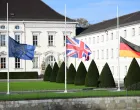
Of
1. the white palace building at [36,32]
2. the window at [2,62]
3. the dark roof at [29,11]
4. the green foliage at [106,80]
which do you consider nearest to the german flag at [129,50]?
the green foliage at [106,80]

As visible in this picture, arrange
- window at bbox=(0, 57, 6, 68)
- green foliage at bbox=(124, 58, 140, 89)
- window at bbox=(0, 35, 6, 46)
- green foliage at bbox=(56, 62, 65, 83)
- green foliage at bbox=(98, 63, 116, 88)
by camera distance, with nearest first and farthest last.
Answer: green foliage at bbox=(124, 58, 140, 89) < green foliage at bbox=(98, 63, 116, 88) < green foliage at bbox=(56, 62, 65, 83) < window at bbox=(0, 57, 6, 68) < window at bbox=(0, 35, 6, 46)

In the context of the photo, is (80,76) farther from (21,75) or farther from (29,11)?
(29,11)

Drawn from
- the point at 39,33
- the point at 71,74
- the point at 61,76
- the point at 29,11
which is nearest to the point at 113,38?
the point at 39,33

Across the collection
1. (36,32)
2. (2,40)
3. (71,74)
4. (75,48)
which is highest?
(36,32)

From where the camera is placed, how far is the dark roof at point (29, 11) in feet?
226

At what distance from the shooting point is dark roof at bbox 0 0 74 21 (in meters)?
68.9

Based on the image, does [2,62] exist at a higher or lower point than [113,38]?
lower

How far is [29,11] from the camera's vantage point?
7112cm

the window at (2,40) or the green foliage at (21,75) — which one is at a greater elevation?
the window at (2,40)

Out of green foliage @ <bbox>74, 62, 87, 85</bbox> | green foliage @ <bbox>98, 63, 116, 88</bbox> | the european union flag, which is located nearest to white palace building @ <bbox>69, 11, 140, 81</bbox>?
green foliage @ <bbox>74, 62, 87, 85</bbox>

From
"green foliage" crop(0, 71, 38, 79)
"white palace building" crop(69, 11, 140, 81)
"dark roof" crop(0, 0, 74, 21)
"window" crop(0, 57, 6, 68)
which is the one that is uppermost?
"dark roof" crop(0, 0, 74, 21)

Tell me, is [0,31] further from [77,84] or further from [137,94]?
[137,94]

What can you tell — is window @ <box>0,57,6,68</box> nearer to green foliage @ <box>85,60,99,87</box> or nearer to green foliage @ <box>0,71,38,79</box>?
green foliage @ <box>0,71,38,79</box>

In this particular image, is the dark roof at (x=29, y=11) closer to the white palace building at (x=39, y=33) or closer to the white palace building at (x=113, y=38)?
the white palace building at (x=39, y=33)
